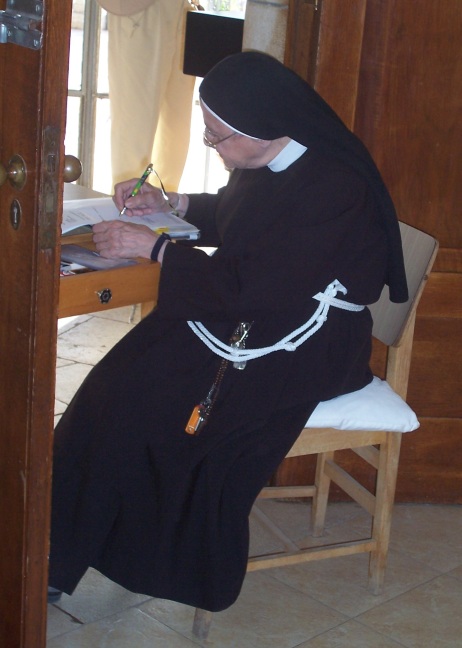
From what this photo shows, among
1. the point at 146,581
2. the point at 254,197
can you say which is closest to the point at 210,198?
the point at 254,197

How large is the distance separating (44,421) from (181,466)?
18.8 inches

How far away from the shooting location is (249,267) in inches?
74.4

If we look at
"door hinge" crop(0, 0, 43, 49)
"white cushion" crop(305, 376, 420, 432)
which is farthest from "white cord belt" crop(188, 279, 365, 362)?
"door hinge" crop(0, 0, 43, 49)

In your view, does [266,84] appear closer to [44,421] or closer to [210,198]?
[210,198]

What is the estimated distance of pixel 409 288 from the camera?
2.16 meters

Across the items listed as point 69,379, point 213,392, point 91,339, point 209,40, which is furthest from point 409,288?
point 91,339

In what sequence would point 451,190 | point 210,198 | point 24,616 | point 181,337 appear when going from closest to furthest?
point 24,616, point 181,337, point 210,198, point 451,190

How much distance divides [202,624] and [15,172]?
3.67ft

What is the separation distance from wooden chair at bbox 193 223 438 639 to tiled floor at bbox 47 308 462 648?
7 centimetres

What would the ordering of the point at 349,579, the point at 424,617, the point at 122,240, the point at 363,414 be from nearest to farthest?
Result: the point at 122,240
the point at 363,414
the point at 424,617
the point at 349,579

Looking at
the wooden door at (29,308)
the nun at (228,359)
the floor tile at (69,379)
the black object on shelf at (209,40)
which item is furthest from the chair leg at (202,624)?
the black object on shelf at (209,40)

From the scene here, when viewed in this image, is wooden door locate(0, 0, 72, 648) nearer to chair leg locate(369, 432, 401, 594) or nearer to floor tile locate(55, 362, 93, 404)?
chair leg locate(369, 432, 401, 594)

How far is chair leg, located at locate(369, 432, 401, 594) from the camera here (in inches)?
87.4

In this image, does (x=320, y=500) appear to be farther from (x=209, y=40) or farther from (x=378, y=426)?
(x=209, y=40)
